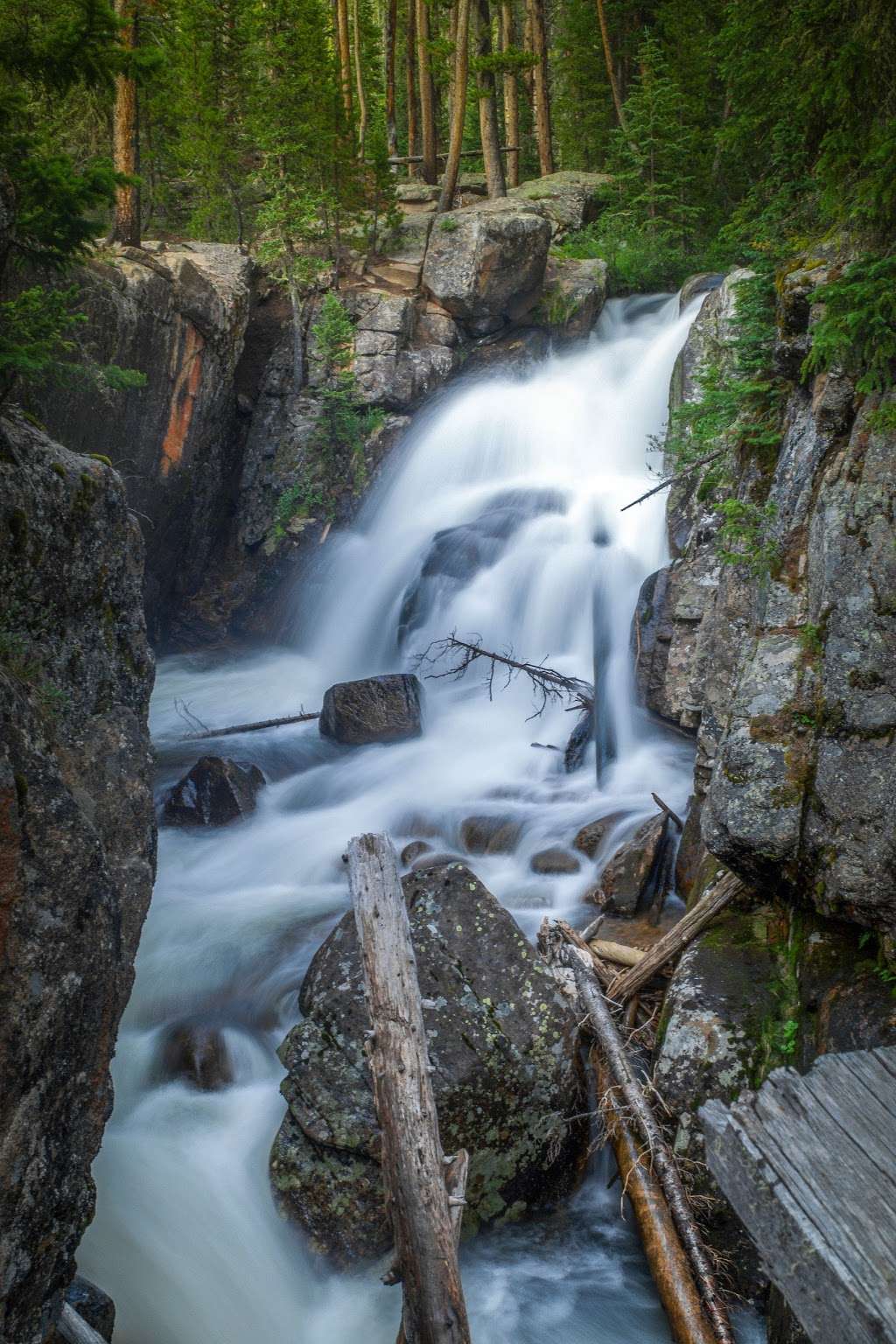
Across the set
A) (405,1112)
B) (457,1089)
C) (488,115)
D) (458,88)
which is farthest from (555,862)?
(488,115)

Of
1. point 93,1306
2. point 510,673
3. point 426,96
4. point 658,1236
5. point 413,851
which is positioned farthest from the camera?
point 426,96

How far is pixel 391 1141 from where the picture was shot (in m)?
3.38

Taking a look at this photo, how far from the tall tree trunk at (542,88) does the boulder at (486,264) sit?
625 centimetres

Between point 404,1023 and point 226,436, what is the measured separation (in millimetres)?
14447

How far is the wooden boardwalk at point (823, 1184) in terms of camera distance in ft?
5.66

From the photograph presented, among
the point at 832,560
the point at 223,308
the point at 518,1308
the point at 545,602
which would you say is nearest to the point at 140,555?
the point at 832,560

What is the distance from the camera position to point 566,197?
20828mm

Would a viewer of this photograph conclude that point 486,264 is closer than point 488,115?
Yes

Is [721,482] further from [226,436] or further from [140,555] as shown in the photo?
[226,436]

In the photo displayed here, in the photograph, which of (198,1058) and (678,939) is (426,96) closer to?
(678,939)

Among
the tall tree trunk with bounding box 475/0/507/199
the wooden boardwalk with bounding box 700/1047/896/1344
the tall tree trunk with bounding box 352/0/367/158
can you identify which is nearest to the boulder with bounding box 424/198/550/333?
the tall tree trunk with bounding box 475/0/507/199

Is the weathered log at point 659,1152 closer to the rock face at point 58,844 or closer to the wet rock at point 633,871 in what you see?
the wet rock at point 633,871

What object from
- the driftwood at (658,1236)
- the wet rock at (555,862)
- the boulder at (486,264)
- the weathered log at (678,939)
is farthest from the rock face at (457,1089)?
the boulder at (486,264)

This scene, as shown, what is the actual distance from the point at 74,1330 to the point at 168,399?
12.6m
